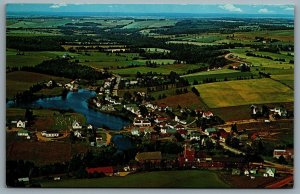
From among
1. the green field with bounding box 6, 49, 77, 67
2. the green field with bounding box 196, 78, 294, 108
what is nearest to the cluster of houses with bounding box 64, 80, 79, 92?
the green field with bounding box 6, 49, 77, 67

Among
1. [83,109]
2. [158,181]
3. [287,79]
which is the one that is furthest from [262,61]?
[83,109]

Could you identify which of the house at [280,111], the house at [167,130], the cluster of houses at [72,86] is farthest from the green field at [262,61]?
the cluster of houses at [72,86]

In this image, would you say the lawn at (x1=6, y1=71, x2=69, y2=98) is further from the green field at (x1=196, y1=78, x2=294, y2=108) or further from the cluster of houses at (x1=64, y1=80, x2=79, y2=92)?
the green field at (x1=196, y1=78, x2=294, y2=108)

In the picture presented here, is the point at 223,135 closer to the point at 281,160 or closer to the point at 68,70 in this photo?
Result: the point at 281,160

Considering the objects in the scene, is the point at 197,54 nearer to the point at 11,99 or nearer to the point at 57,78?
the point at 57,78

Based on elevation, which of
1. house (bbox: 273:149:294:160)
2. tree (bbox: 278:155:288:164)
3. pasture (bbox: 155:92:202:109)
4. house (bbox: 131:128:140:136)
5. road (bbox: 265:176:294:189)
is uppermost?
pasture (bbox: 155:92:202:109)

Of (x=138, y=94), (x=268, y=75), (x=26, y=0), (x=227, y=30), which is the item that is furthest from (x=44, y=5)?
(x=268, y=75)

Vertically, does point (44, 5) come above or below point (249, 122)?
above
